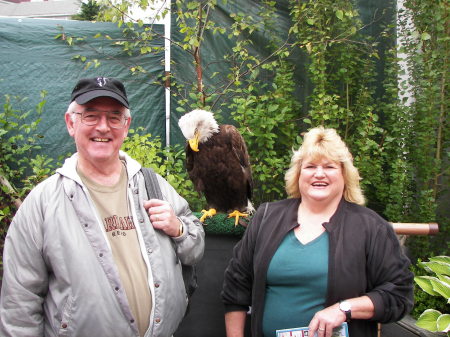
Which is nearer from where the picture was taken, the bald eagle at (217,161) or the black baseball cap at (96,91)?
the black baseball cap at (96,91)

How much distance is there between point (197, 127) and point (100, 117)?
200 cm

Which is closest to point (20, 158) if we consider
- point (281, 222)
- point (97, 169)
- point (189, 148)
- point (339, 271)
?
point (189, 148)

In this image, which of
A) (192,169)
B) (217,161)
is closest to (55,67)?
(192,169)

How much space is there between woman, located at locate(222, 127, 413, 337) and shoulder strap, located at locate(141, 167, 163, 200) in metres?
0.57

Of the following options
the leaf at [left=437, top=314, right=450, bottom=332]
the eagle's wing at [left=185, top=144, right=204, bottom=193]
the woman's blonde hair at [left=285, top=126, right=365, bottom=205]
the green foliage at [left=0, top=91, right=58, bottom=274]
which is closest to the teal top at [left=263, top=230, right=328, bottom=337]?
the woman's blonde hair at [left=285, top=126, right=365, bottom=205]

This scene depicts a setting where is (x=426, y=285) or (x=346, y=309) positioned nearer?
(x=346, y=309)

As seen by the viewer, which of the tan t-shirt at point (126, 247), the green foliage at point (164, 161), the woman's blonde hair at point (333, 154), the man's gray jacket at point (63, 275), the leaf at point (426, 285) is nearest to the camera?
the man's gray jacket at point (63, 275)

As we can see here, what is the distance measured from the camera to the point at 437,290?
331 cm

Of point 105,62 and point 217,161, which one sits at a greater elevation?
point 105,62

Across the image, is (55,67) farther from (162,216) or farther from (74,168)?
(162,216)

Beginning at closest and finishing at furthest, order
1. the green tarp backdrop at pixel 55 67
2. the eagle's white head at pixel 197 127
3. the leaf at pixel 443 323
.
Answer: the leaf at pixel 443 323 < the eagle's white head at pixel 197 127 < the green tarp backdrop at pixel 55 67

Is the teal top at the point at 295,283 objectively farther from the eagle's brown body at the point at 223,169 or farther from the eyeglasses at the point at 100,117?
the eagle's brown body at the point at 223,169

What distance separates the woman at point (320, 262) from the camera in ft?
6.21

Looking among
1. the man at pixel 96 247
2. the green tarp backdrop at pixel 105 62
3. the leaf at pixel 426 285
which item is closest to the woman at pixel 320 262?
the man at pixel 96 247
